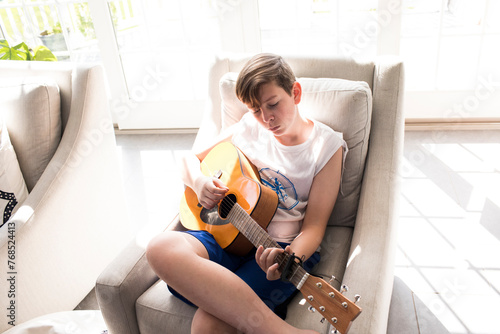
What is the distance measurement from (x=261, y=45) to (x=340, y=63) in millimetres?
1416

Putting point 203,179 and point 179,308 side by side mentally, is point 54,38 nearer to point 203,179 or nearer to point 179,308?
point 203,179

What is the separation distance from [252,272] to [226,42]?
2.01 metres

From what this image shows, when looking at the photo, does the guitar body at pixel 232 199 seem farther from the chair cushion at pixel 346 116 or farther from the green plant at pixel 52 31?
the green plant at pixel 52 31

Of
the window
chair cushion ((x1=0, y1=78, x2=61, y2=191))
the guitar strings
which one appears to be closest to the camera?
the guitar strings

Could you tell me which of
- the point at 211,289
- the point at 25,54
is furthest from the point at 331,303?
the point at 25,54

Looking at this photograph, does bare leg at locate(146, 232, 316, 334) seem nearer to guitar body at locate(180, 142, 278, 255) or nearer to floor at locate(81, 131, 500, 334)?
guitar body at locate(180, 142, 278, 255)

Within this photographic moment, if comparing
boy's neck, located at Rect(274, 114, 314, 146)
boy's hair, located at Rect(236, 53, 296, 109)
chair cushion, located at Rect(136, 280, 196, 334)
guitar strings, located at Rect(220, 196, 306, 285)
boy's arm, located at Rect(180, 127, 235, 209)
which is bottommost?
chair cushion, located at Rect(136, 280, 196, 334)

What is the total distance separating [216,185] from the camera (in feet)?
4.55

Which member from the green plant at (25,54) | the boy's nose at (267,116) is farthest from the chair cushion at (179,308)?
the green plant at (25,54)

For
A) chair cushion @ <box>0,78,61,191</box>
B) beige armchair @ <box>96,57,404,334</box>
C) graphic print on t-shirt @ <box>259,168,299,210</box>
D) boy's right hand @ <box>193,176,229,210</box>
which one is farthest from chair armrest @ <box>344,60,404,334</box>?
chair cushion @ <box>0,78,61,191</box>

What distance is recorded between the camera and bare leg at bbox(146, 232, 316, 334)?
109cm

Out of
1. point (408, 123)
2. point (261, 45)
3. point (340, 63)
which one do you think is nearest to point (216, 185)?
point (340, 63)

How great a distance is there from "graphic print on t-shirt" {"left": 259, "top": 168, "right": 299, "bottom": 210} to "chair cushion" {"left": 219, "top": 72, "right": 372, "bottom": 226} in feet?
0.63

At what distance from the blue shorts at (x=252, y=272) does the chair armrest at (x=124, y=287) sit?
0.38ft
